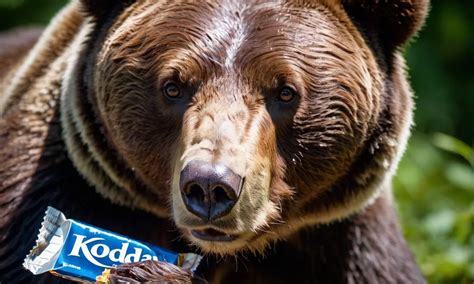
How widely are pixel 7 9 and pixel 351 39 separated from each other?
7.38 metres

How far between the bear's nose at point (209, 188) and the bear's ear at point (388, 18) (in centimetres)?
147

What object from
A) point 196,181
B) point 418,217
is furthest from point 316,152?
point 418,217

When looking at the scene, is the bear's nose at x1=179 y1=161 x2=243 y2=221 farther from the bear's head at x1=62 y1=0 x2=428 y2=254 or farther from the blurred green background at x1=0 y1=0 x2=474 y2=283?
the blurred green background at x1=0 y1=0 x2=474 y2=283

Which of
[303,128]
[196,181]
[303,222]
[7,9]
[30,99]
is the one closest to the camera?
[196,181]

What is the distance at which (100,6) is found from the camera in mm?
5812

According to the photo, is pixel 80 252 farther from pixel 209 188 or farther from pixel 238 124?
pixel 238 124

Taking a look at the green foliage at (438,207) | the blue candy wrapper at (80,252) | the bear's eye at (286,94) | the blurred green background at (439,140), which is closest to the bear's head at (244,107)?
the bear's eye at (286,94)

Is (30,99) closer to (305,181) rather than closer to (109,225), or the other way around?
(109,225)

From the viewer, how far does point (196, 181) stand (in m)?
4.47

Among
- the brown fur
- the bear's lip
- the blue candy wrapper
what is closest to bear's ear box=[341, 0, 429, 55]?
the brown fur

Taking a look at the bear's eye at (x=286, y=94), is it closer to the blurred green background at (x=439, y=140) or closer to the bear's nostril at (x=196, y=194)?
the bear's nostril at (x=196, y=194)

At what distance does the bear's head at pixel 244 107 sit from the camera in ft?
16.0

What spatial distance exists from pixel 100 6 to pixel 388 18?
1.49m

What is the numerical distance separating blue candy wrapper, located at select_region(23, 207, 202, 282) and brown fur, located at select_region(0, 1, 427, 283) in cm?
22
